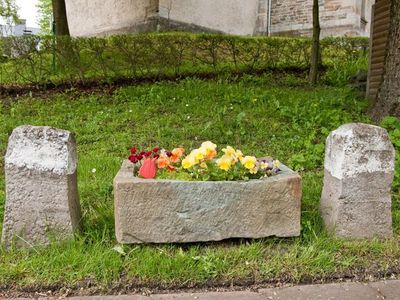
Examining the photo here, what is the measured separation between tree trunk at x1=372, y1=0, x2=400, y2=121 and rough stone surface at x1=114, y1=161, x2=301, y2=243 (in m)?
3.43

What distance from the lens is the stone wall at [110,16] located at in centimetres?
1622

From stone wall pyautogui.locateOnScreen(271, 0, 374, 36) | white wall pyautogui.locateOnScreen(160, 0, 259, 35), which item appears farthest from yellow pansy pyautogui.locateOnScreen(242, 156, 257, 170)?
stone wall pyautogui.locateOnScreen(271, 0, 374, 36)

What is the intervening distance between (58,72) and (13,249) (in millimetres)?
6805

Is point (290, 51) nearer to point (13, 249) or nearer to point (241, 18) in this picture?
point (241, 18)

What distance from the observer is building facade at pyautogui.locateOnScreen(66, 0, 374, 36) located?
52.9ft

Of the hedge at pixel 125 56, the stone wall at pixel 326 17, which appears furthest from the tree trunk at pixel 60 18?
the stone wall at pixel 326 17

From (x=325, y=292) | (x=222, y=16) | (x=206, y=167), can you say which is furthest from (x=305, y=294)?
(x=222, y=16)

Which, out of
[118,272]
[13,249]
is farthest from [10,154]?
[118,272]

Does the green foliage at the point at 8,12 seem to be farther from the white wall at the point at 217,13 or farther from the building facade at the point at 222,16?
the white wall at the point at 217,13

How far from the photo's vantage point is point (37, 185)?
117 inches

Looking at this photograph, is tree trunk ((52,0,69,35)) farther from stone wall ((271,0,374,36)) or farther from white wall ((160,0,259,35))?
stone wall ((271,0,374,36))

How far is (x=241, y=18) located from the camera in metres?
18.0

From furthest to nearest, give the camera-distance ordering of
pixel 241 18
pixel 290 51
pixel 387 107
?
pixel 241 18 → pixel 290 51 → pixel 387 107

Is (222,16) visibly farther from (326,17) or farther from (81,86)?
(81,86)
